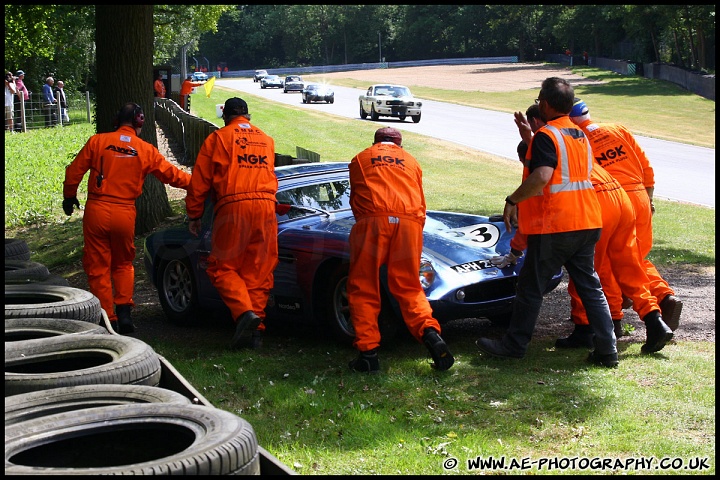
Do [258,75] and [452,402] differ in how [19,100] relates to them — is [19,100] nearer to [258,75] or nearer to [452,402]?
[452,402]

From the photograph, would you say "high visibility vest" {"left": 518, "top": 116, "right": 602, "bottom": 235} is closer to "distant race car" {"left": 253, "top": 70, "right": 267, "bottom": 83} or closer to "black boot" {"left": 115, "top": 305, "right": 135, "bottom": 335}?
"black boot" {"left": 115, "top": 305, "right": 135, "bottom": 335}

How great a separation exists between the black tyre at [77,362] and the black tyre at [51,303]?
2.86 ft

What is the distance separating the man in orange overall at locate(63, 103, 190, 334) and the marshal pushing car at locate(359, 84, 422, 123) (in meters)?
28.6

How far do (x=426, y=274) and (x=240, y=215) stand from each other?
1.65 m

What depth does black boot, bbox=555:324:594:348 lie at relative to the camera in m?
6.76

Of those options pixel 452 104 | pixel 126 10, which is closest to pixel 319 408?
pixel 126 10

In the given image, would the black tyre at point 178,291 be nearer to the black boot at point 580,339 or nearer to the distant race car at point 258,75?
the black boot at point 580,339

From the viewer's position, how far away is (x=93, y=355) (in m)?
4.95

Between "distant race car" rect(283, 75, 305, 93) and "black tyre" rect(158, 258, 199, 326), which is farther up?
"distant race car" rect(283, 75, 305, 93)

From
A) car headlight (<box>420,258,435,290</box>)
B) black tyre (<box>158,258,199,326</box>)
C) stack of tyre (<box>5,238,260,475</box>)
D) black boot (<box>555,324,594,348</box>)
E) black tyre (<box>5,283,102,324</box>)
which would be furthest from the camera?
black tyre (<box>158,258,199,326</box>)

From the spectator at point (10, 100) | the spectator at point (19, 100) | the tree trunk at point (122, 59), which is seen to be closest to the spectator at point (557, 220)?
the tree trunk at point (122, 59)

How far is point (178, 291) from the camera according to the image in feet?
27.6

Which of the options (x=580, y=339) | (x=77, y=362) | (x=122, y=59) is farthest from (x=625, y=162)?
(x=122, y=59)

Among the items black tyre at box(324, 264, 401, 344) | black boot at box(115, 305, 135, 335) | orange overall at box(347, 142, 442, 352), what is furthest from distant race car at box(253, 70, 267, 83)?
orange overall at box(347, 142, 442, 352)
